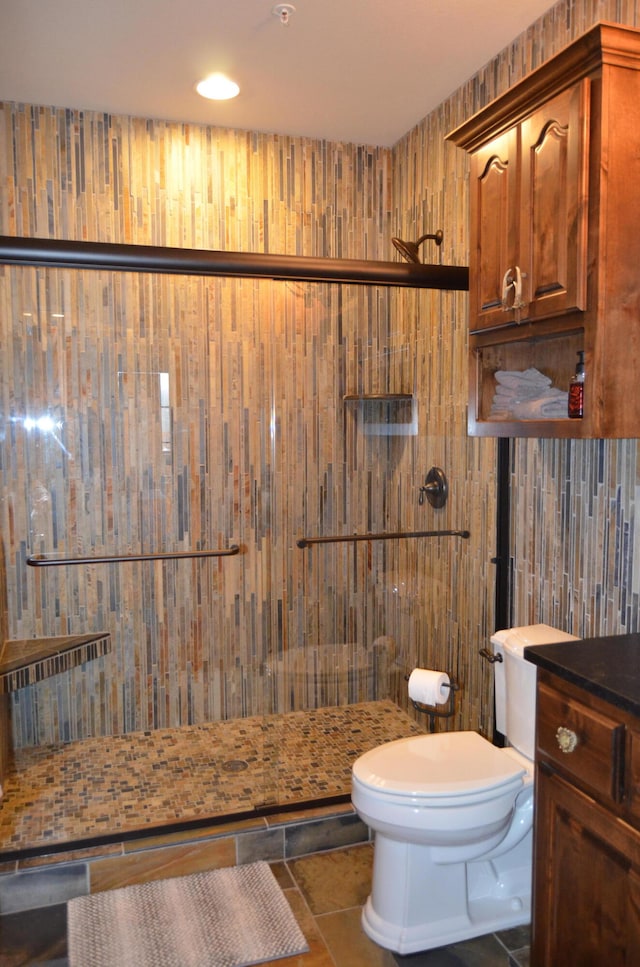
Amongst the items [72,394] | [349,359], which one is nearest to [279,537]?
[349,359]

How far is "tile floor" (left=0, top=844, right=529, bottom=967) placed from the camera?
207 centimetres

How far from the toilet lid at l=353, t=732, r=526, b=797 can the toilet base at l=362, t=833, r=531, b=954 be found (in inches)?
8.2

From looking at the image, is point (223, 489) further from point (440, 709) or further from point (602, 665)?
point (602, 665)

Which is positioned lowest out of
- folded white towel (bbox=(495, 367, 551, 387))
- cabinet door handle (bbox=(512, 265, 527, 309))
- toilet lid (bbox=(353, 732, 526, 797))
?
toilet lid (bbox=(353, 732, 526, 797))

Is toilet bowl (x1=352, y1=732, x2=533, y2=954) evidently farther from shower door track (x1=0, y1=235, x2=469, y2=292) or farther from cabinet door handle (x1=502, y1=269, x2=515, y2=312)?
shower door track (x1=0, y1=235, x2=469, y2=292)

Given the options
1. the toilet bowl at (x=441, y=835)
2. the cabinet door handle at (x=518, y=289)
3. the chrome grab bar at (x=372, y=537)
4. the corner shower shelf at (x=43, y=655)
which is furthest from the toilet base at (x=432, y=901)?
the cabinet door handle at (x=518, y=289)

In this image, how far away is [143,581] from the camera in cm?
275

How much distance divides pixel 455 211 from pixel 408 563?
143 centimetres

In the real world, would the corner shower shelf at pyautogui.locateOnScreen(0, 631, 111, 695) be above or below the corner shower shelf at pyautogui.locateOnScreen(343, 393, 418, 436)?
below

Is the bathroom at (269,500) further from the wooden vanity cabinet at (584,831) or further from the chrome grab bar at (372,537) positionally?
the wooden vanity cabinet at (584,831)

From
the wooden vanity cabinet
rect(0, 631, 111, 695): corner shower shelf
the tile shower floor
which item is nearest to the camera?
the wooden vanity cabinet

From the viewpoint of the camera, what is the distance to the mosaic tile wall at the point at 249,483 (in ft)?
8.11

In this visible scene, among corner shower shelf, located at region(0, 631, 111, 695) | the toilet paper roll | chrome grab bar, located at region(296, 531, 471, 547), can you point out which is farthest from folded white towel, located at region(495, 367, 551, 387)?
corner shower shelf, located at region(0, 631, 111, 695)

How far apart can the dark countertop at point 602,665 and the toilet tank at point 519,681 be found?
0.38m
